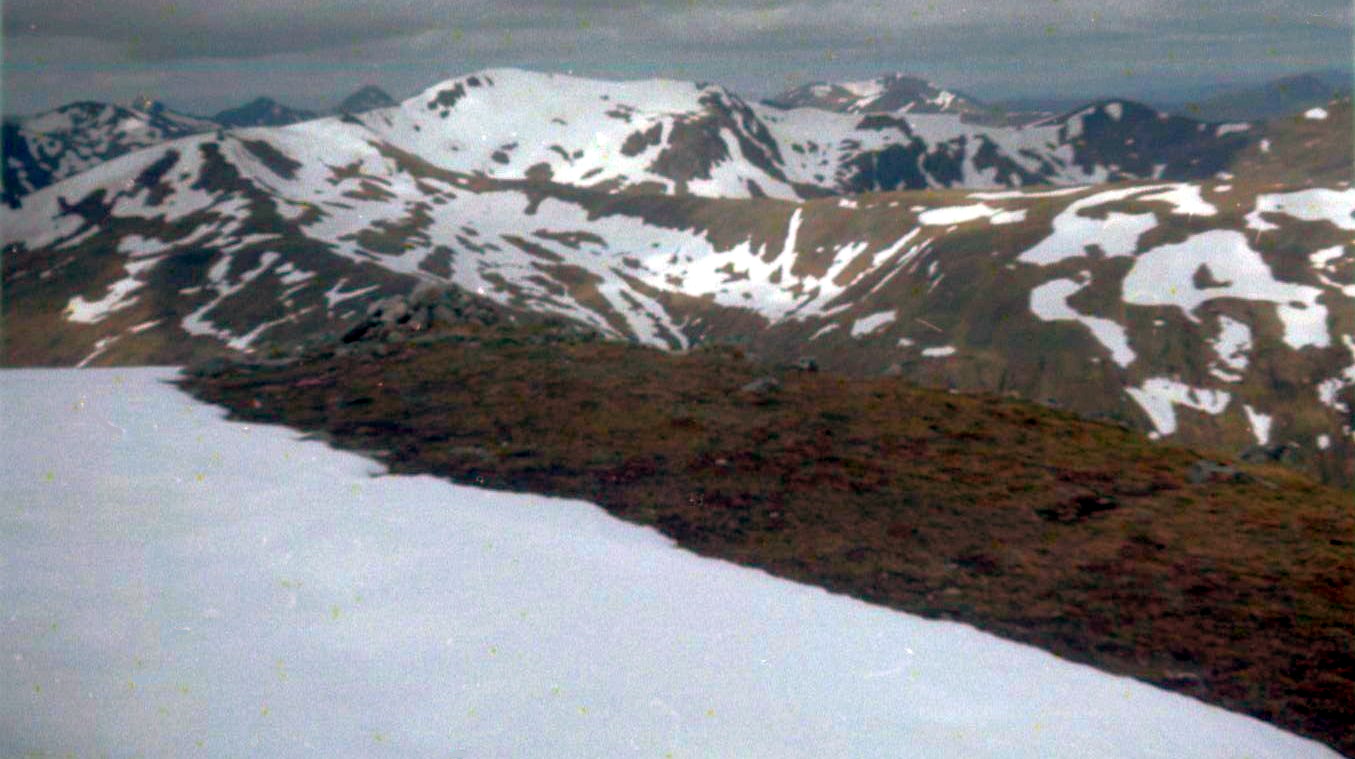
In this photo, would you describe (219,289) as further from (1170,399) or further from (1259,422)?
(1259,422)

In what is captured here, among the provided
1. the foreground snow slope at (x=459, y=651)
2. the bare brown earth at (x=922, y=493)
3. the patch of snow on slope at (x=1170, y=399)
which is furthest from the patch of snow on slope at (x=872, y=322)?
the foreground snow slope at (x=459, y=651)

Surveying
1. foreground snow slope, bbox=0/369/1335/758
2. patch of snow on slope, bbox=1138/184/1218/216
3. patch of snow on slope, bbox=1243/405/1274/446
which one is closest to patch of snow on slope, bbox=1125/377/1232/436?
patch of snow on slope, bbox=1243/405/1274/446

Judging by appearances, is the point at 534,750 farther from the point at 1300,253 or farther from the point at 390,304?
the point at 1300,253

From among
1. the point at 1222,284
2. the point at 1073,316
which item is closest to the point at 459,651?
the point at 1073,316

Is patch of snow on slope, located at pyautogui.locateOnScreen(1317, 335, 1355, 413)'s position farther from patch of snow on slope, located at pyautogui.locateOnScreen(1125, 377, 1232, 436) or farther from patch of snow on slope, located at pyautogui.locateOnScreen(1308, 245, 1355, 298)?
patch of snow on slope, located at pyautogui.locateOnScreen(1308, 245, 1355, 298)

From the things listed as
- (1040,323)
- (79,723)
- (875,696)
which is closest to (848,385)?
(875,696)

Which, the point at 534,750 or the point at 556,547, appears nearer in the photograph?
the point at 534,750
